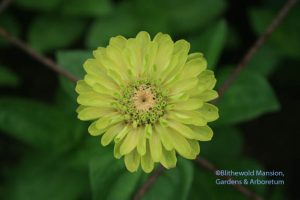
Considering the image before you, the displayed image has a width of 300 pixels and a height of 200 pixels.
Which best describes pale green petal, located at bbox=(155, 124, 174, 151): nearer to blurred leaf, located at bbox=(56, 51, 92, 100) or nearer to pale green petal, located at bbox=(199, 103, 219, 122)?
pale green petal, located at bbox=(199, 103, 219, 122)

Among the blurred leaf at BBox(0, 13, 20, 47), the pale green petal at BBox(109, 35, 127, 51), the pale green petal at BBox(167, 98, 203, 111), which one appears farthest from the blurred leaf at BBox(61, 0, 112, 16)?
the pale green petal at BBox(167, 98, 203, 111)

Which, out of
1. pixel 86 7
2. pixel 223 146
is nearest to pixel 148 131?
pixel 223 146

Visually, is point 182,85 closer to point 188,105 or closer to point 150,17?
point 188,105

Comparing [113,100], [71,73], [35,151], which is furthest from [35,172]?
[113,100]

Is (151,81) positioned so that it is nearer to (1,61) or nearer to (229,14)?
(229,14)

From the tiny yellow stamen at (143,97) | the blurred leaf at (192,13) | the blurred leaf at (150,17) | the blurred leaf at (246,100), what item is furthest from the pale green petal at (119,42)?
the blurred leaf at (192,13)
